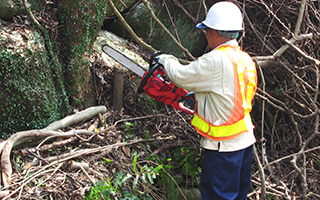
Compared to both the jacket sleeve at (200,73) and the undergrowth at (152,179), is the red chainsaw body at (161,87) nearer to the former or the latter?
the jacket sleeve at (200,73)

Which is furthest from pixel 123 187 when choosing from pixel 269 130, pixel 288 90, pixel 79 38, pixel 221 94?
pixel 288 90

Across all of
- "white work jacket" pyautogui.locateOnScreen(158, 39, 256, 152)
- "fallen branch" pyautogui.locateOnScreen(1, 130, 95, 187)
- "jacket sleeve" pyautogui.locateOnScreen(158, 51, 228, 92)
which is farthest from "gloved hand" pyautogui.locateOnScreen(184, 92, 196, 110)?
"fallen branch" pyautogui.locateOnScreen(1, 130, 95, 187)

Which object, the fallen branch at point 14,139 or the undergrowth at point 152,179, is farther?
the undergrowth at point 152,179

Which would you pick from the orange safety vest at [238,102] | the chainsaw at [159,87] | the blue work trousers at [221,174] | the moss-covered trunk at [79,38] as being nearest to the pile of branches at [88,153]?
the moss-covered trunk at [79,38]

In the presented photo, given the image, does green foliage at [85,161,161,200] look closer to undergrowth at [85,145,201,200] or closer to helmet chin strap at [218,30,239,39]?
undergrowth at [85,145,201,200]

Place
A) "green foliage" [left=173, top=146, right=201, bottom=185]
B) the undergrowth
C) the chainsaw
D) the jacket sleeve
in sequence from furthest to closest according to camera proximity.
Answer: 1. "green foliage" [left=173, top=146, right=201, bottom=185]
2. the chainsaw
3. the undergrowth
4. the jacket sleeve

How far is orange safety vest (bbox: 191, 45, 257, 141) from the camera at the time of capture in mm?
→ 2098

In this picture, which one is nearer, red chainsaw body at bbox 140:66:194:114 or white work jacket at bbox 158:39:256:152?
white work jacket at bbox 158:39:256:152

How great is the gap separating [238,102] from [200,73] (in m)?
0.40

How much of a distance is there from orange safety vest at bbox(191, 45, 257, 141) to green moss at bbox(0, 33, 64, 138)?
168 cm

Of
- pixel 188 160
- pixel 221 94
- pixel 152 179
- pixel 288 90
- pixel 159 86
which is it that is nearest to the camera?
pixel 221 94

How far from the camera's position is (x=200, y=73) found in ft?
6.86

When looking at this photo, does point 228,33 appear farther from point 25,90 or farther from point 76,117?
point 25,90

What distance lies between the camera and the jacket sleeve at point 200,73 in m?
2.05
